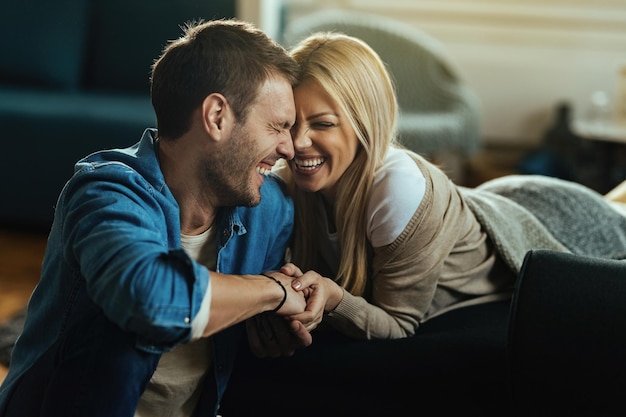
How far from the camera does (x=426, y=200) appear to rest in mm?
1494

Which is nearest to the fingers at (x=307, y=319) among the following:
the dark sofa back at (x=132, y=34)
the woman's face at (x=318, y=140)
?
the woman's face at (x=318, y=140)

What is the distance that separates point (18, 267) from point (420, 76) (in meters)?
1.71

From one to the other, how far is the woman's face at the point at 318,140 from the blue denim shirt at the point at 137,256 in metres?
0.07

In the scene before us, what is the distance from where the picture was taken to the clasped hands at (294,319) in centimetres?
135

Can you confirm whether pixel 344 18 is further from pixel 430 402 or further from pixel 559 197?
pixel 430 402

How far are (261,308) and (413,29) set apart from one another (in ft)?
9.70

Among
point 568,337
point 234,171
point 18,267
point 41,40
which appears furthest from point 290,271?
point 41,40

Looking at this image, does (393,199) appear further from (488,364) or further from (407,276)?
(488,364)

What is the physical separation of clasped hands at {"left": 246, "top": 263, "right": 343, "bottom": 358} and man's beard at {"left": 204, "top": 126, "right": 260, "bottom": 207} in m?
0.13

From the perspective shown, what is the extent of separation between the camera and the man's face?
1.31m

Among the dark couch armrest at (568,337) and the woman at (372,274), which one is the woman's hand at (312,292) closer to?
the woman at (372,274)

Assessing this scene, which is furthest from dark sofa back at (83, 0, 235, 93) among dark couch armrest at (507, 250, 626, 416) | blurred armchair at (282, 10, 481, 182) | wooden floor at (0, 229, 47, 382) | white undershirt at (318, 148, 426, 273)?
dark couch armrest at (507, 250, 626, 416)

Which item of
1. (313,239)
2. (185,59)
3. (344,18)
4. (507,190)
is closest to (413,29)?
(344,18)

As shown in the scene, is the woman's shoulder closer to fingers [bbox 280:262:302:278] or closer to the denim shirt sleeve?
fingers [bbox 280:262:302:278]
